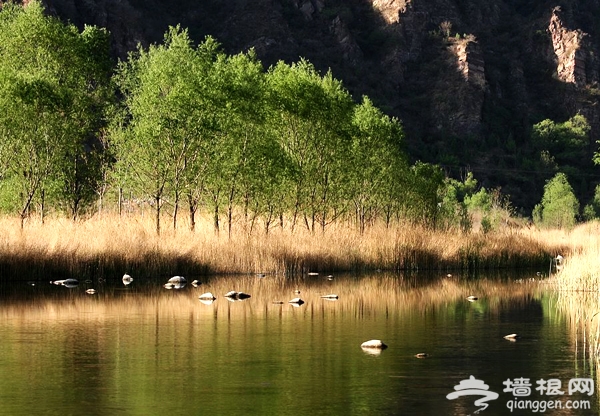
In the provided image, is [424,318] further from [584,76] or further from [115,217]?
[584,76]

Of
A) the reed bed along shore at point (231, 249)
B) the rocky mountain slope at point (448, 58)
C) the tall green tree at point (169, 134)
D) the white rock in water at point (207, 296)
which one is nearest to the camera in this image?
the white rock in water at point (207, 296)

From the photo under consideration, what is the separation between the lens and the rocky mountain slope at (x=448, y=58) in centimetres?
14500

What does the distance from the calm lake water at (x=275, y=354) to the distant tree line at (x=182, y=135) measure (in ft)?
50.7

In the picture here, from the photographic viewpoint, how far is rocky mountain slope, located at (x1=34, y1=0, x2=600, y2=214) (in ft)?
476

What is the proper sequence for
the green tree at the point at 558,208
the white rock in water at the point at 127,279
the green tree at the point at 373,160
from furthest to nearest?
the green tree at the point at 558,208, the green tree at the point at 373,160, the white rock in water at the point at 127,279

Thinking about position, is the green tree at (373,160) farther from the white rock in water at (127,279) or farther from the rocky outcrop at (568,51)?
the rocky outcrop at (568,51)

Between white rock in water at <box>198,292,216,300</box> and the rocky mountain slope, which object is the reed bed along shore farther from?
the rocky mountain slope

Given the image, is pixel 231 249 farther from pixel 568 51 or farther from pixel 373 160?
pixel 568 51

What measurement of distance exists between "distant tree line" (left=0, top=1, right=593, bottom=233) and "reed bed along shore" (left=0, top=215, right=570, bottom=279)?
2.00m

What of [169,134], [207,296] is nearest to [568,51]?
[169,134]

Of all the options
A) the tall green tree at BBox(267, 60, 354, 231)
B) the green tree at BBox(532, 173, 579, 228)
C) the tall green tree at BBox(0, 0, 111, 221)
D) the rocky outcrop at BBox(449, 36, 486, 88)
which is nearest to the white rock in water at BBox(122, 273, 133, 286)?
the tall green tree at BBox(0, 0, 111, 221)

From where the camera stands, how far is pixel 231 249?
4047cm

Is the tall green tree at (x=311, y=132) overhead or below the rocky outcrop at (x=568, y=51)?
below

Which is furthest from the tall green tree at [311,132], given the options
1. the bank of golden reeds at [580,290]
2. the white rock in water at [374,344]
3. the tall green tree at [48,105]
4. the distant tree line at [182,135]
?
the white rock in water at [374,344]
